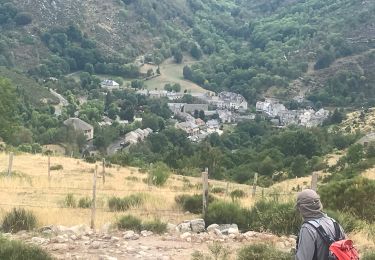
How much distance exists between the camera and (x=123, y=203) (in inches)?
451

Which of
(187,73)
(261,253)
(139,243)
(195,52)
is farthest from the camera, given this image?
(195,52)

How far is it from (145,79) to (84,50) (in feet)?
51.5

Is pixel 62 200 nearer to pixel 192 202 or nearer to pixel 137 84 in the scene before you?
pixel 192 202

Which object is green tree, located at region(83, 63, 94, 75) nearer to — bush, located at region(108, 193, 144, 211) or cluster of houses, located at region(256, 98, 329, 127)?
cluster of houses, located at region(256, 98, 329, 127)

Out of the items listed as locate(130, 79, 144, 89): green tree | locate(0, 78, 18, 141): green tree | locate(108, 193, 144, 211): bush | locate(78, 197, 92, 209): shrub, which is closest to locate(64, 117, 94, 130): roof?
locate(0, 78, 18, 141): green tree

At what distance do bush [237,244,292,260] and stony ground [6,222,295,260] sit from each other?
716 millimetres

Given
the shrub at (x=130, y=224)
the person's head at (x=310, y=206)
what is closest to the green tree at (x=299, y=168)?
the shrub at (x=130, y=224)

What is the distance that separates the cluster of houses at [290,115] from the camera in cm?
8383

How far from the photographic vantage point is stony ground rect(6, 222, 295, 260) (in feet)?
24.4

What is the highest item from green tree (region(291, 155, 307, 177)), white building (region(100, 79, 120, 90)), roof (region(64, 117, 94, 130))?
white building (region(100, 79, 120, 90))

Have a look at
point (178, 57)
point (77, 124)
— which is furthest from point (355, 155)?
point (178, 57)

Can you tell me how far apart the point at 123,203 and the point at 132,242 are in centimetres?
329

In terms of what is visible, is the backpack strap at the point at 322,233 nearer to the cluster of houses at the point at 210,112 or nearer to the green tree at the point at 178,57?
the cluster of houses at the point at 210,112

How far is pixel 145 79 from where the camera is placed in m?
111
